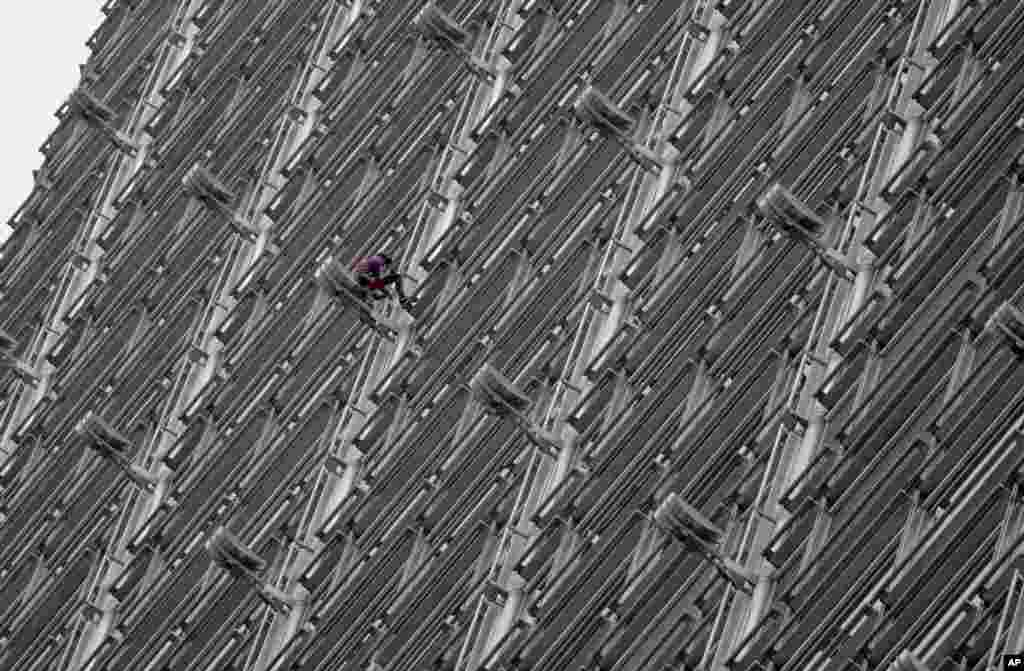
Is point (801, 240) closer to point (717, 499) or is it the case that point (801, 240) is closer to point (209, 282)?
point (717, 499)

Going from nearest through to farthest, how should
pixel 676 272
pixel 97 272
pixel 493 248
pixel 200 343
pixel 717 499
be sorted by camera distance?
pixel 717 499 < pixel 676 272 < pixel 493 248 < pixel 200 343 < pixel 97 272

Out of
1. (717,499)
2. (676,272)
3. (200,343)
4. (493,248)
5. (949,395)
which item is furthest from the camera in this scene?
(200,343)

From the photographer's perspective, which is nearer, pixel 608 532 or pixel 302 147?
pixel 608 532

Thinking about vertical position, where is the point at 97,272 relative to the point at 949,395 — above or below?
below

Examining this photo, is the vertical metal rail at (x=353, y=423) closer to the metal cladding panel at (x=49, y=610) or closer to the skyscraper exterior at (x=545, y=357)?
the skyscraper exterior at (x=545, y=357)

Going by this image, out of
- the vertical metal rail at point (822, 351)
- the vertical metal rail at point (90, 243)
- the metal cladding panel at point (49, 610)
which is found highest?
the vertical metal rail at point (822, 351)

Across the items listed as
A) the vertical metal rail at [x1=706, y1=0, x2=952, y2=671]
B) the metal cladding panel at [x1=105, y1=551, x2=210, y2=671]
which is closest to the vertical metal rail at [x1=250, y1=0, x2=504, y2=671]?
the metal cladding panel at [x1=105, y1=551, x2=210, y2=671]

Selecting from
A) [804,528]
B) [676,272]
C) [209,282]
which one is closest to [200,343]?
[209,282]

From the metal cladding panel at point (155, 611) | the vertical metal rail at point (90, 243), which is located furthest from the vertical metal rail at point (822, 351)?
the vertical metal rail at point (90, 243)

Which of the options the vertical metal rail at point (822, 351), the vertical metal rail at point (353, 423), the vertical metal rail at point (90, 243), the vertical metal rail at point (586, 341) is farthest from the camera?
the vertical metal rail at point (90, 243)
